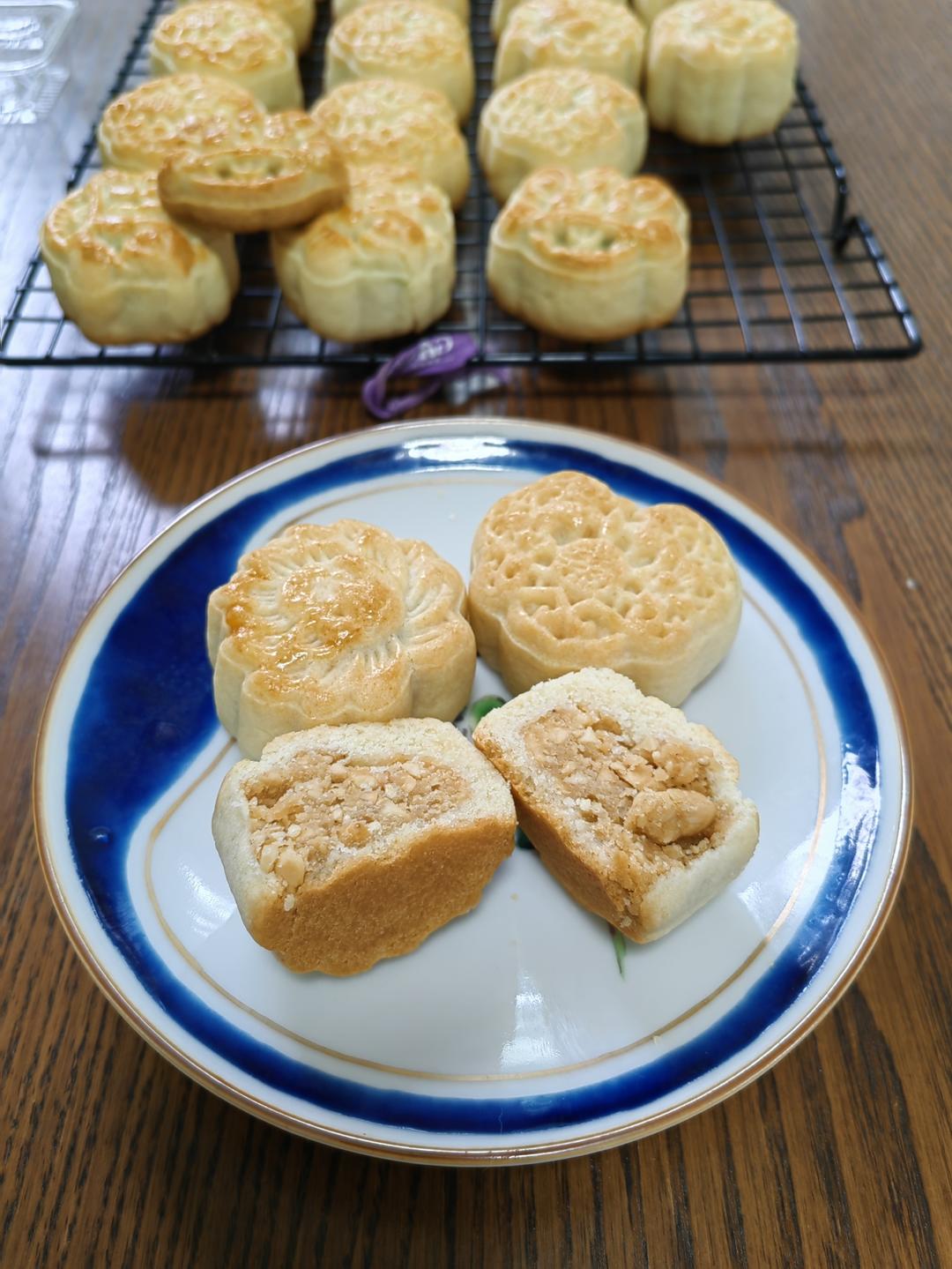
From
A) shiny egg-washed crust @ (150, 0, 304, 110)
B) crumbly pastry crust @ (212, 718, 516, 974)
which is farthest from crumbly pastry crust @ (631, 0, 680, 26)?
crumbly pastry crust @ (212, 718, 516, 974)

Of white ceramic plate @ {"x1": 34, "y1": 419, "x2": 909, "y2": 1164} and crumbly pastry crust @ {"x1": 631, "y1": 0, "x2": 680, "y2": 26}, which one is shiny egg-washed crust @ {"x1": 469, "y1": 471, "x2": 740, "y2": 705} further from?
crumbly pastry crust @ {"x1": 631, "y1": 0, "x2": 680, "y2": 26}

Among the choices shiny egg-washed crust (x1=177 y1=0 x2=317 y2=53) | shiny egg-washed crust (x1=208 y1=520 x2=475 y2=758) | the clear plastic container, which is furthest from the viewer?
the clear plastic container

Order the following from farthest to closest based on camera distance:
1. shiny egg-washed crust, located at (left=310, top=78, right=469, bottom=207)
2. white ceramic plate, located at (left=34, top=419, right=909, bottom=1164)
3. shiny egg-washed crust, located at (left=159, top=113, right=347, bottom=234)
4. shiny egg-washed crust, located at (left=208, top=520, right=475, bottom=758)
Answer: shiny egg-washed crust, located at (left=310, top=78, right=469, bottom=207)
shiny egg-washed crust, located at (left=159, top=113, right=347, bottom=234)
shiny egg-washed crust, located at (left=208, top=520, right=475, bottom=758)
white ceramic plate, located at (left=34, top=419, right=909, bottom=1164)

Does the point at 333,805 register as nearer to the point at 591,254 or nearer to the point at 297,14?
the point at 591,254

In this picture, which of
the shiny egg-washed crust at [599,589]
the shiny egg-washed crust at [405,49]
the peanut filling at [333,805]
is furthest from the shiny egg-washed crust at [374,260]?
the peanut filling at [333,805]

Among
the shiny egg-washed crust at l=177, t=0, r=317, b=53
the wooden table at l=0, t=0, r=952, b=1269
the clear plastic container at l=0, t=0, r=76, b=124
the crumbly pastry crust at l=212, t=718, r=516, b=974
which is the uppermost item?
the shiny egg-washed crust at l=177, t=0, r=317, b=53

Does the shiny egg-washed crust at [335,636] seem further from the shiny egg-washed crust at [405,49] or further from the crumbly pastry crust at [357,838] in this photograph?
the shiny egg-washed crust at [405,49]
